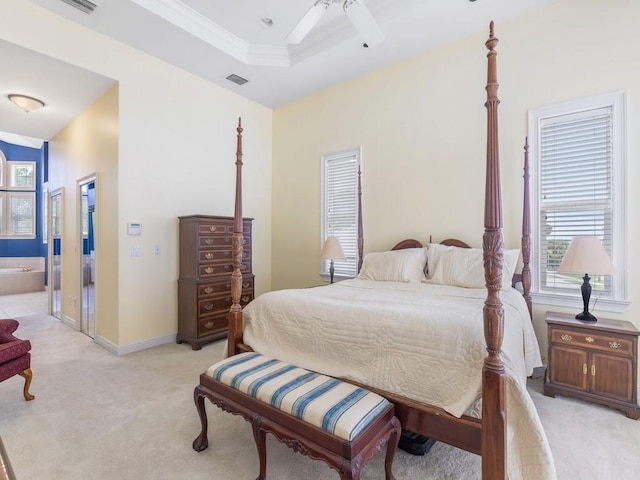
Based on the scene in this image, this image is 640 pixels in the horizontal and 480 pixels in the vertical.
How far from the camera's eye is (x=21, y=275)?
7.74 metres

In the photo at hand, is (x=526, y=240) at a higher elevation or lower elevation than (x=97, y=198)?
lower

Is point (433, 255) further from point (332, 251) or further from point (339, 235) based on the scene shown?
point (339, 235)

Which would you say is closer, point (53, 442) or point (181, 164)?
point (53, 442)

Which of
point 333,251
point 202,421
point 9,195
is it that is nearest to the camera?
point 202,421

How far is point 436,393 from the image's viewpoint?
64.6 inches

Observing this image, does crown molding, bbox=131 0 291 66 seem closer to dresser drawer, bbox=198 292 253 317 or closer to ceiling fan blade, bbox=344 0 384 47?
ceiling fan blade, bbox=344 0 384 47

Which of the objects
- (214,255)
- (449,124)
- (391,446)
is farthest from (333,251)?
(391,446)

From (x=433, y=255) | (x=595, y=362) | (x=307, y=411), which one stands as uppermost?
(x=433, y=255)

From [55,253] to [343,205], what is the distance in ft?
16.3

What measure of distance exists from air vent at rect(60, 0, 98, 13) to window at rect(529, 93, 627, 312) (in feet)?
14.5

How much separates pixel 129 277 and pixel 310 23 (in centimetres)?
330

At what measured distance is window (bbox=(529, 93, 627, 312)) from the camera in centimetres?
280

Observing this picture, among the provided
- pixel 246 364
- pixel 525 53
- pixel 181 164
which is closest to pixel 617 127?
pixel 525 53

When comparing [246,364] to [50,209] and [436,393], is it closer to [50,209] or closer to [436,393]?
[436,393]
